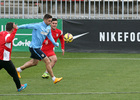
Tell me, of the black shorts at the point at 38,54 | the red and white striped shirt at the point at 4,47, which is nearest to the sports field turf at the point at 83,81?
the black shorts at the point at 38,54

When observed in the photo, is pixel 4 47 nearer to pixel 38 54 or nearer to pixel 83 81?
pixel 38 54

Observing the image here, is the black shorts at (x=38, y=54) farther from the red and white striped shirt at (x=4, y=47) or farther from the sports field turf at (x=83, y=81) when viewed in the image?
the red and white striped shirt at (x=4, y=47)

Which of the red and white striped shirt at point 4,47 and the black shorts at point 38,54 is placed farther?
the black shorts at point 38,54

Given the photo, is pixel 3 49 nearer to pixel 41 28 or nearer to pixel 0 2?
pixel 41 28

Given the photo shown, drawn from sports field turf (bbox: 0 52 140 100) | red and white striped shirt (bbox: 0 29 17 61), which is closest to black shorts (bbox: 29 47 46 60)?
sports field turf (bbox: 0 52 140 100)

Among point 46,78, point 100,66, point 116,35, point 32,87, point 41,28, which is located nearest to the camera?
point 32,87

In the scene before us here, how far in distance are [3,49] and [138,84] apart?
337cm

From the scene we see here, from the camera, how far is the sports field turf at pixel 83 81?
27.6ft

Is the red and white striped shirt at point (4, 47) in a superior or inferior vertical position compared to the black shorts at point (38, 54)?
superior

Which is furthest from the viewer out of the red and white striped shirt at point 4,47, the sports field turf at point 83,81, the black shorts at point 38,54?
the black shorts at point 38,54

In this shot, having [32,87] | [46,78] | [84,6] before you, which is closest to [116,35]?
[84,6]

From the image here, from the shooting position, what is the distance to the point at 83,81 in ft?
34.7

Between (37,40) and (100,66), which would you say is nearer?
(37,40)

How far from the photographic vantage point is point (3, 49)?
8.79 m
